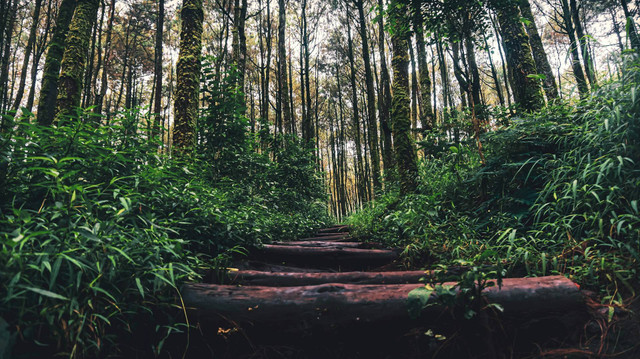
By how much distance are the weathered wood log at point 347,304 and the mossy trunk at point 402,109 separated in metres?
3.21

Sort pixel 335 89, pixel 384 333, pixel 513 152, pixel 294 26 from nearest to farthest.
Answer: pixel 384 333 < pixel 513 152 < pixel 294 26 < pixel 335 89

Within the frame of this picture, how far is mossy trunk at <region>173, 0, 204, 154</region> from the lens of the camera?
4.57m

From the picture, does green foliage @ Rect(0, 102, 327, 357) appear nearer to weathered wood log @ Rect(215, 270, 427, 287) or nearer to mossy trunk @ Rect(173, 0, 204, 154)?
weathered wood log @ Rect(215, 270, 427, 287)

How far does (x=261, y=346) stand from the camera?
141cm

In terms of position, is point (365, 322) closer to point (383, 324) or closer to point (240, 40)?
point (383, 324)

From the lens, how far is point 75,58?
3.58 m

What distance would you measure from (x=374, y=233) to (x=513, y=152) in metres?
2.17

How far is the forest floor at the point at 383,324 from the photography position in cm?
130

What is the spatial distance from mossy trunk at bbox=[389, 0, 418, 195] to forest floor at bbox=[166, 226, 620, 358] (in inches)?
128

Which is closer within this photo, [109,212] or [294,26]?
[109,212]

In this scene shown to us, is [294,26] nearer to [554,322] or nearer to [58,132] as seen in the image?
[58,132]

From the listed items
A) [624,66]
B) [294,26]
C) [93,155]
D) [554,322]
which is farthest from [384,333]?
[294,26]

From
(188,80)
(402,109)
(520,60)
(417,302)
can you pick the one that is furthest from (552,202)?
(188,80)

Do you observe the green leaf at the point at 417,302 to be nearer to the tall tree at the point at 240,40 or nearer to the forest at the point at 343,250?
the forest at the point at 343,250
